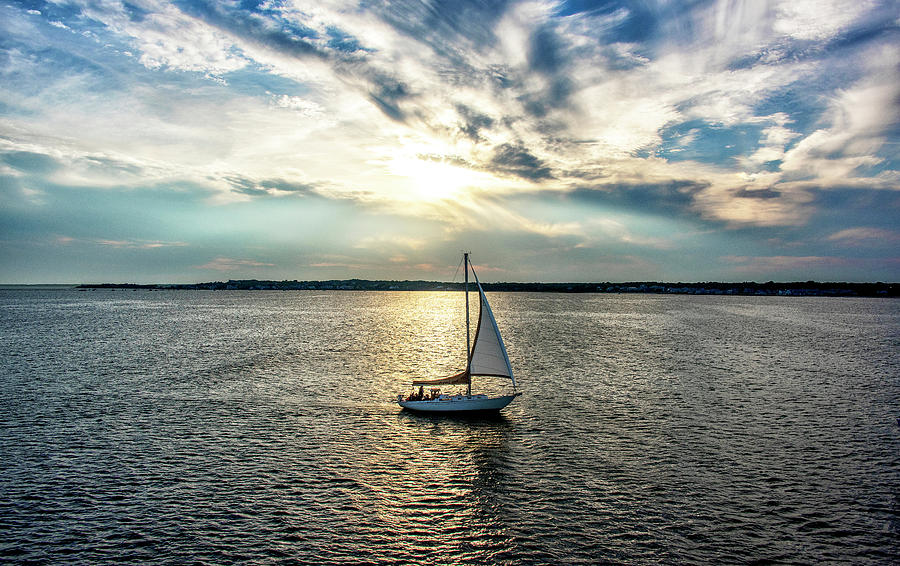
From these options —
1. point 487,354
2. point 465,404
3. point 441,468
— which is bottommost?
point 441,468

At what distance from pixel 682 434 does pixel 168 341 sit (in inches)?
3998

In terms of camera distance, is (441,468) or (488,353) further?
(488,353)

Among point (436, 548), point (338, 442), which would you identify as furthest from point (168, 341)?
point (436, 548)

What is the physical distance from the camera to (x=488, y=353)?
5006 centimetres

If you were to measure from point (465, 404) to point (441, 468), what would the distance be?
12623 mm

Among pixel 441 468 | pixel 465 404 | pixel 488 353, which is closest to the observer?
pixel 441 468

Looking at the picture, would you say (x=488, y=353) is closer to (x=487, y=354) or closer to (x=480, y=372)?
(x=487, y=354)

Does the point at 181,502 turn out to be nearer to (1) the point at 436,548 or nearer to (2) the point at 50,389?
(1) the point at 436,548

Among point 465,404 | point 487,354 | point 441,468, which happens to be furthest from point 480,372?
point 441,468

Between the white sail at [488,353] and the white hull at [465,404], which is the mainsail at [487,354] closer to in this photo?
the white sail at [488,353]

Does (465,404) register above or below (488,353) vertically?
below

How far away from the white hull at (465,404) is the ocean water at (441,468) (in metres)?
1.29

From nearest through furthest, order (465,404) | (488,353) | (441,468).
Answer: (441,468), (465,404), (488,353)

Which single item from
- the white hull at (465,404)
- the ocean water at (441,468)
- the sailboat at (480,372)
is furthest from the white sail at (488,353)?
the ocean water at (441,468)
